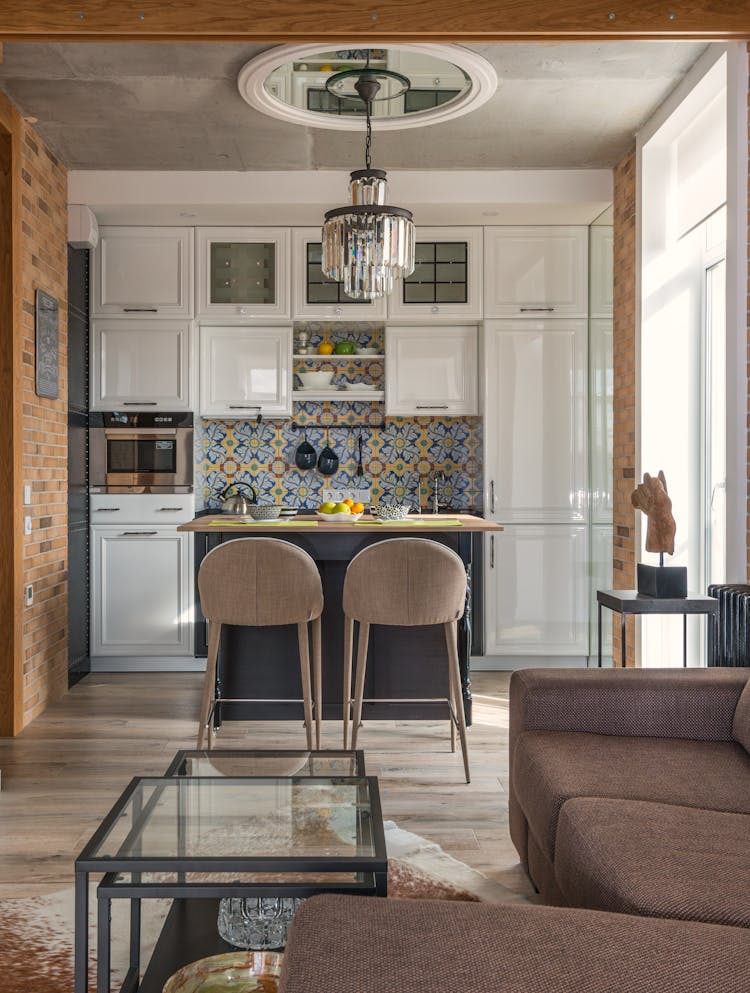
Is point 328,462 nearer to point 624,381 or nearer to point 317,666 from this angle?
point 624,381

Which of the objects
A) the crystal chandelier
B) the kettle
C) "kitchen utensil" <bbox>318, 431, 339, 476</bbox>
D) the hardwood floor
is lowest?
the hardwood floor

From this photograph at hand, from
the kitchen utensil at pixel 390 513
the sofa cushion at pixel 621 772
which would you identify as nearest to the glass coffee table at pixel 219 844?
the sofa cushion at pixel 621 772

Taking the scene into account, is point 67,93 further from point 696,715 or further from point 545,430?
point 696,715

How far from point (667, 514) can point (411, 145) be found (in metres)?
2.45

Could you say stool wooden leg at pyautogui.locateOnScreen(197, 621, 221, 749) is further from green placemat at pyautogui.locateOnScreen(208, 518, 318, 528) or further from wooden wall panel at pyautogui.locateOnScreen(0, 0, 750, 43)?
wooden wall panel at pyautogui.locateOnScreen(0, 0, 750, 43)

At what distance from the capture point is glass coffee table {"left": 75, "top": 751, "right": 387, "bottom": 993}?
146 cm

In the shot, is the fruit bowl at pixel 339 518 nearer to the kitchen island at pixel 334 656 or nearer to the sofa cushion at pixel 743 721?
the kitchen island at pixel 334 656

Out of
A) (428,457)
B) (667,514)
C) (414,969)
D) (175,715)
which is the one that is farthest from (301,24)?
(428,457)

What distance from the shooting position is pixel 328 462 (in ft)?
19.2

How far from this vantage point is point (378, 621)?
3.57 meters

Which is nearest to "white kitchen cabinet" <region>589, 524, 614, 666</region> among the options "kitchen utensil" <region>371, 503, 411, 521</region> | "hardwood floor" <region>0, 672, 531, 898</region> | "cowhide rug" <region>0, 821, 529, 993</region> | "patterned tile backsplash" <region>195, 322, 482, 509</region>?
"hardwood floor" <region>0, 672, 531, 898</region>

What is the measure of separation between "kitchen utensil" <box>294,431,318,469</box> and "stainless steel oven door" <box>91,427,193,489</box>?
0.80 m

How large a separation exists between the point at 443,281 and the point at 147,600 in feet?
8.76

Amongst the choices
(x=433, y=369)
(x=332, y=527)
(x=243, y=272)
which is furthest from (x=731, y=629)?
(x=243, y=272)
